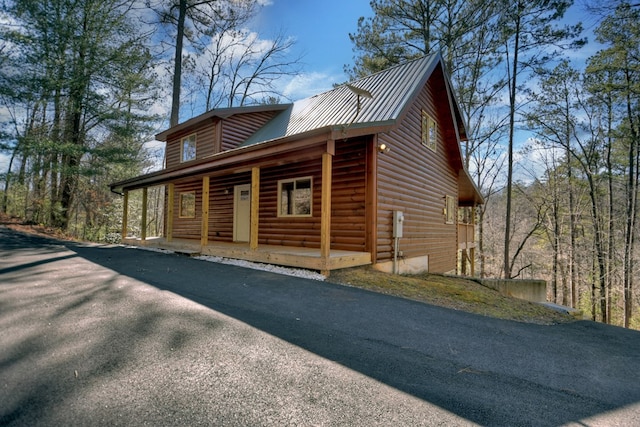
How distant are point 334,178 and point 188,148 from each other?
820 centimetres

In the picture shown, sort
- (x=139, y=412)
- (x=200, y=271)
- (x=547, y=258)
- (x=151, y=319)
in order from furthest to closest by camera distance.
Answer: (x=547, y=258), (x=200, y=271), (x=151, y=319), (x=139, y=412)

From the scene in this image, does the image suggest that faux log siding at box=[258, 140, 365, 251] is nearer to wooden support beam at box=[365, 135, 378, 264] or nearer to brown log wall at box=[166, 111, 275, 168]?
wooden support beam at box=[365, 135, 378, 264]

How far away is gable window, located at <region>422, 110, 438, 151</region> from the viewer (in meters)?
9.67

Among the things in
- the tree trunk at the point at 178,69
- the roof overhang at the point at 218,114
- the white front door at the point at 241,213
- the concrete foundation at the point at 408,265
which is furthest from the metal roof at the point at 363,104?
the tree trunk at the point at 178,69

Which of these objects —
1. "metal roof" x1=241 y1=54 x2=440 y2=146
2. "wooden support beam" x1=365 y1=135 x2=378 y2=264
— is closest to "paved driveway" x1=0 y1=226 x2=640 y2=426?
"wooden support beam" x1=365 y1=135 x2=378 y2=264

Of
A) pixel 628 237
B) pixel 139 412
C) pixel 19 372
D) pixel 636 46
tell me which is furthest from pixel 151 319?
pixel 628 237

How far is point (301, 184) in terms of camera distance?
838cm

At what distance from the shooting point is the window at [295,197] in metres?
8.23

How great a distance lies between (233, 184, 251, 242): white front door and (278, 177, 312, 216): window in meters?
1.78

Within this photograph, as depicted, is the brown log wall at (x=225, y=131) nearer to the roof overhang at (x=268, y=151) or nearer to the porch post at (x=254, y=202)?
the roof overhang at (x=268, y=151)

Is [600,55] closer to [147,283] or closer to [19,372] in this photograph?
[147,283]

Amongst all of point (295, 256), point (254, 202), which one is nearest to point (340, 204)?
point (295, 256)

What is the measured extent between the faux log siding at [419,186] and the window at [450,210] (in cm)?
25

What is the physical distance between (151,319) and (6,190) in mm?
21584
